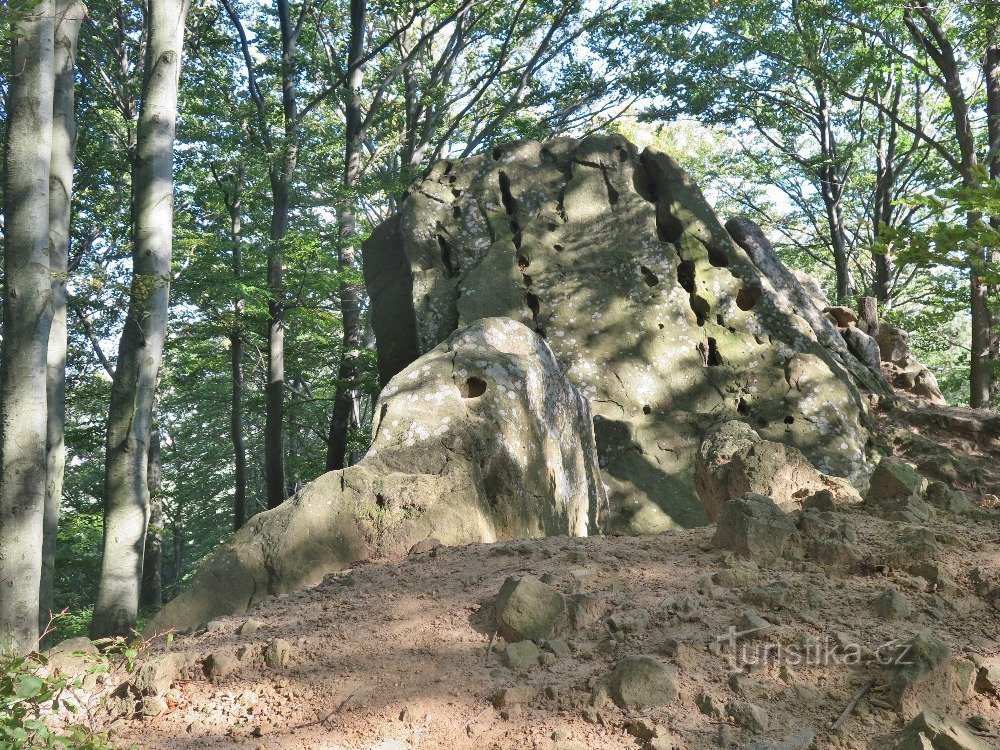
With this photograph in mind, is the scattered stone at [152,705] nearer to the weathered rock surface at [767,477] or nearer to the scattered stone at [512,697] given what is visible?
the scattered stone at [512,697]

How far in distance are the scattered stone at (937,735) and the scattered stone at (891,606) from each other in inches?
26.8

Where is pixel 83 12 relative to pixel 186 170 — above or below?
below

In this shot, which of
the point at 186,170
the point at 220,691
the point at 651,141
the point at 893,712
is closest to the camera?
the point at 893,712

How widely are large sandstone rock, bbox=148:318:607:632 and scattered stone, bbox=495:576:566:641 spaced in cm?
149

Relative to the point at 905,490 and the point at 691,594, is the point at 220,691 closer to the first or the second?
the point at 691,594

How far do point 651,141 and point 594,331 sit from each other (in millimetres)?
21534

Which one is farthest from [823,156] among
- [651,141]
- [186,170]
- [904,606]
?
[904,606]

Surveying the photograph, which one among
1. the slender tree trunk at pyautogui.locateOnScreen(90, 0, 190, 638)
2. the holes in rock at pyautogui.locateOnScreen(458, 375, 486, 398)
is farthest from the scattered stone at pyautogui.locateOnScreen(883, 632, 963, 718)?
the slender tree trunk at pyautogui.locateOnScreen(90, 0, 190, 638)

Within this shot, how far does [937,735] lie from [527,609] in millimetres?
1379

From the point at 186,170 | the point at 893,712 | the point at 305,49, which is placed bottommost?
the point at 893,712

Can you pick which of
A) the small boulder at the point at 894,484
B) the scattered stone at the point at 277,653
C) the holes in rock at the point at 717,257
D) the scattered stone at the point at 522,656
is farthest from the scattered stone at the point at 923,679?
the holes in rock at the point at 717,257

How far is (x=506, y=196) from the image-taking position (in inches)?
444

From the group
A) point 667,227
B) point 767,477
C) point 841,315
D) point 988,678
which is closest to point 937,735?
point 988,678

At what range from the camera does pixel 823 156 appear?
19.2 meters
